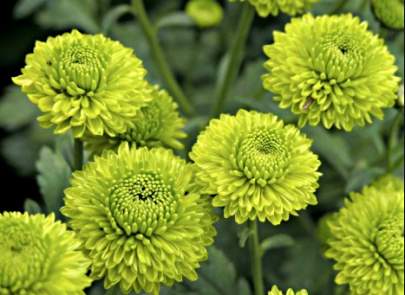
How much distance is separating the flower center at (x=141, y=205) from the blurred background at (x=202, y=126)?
39 centimetres

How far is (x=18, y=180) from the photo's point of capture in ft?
9.89

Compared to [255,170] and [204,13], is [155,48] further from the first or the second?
[255,170]

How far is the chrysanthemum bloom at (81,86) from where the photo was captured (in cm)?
169

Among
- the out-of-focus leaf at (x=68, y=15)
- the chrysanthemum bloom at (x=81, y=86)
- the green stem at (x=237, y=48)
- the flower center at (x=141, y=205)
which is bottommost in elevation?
the flower center at (x=141, y=205)

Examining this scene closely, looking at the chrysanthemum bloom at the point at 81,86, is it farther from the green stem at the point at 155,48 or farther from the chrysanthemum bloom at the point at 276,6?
the green stem at the point at 155,48

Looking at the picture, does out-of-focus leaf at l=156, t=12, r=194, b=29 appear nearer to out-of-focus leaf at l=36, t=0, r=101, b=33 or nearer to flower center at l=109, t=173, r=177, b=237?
out-of-focus leaf at l=36, t=0, r=101, b=33

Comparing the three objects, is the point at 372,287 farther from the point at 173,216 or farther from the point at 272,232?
the point at 272,232

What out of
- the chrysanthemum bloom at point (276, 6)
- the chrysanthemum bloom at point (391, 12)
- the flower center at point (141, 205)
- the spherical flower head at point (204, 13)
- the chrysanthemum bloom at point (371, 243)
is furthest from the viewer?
the spherical flower head at point (204, 13)

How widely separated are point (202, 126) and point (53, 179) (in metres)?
0.54

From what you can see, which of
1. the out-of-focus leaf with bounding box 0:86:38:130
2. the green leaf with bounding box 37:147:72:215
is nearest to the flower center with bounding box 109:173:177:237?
Result: the green leaf with bounding box 37:147:72:215

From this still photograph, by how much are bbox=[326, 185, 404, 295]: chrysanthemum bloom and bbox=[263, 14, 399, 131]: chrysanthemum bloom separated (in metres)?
0.21

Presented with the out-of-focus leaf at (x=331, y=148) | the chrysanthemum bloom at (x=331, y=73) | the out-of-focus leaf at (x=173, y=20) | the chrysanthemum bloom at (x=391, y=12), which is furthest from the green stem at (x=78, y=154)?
the chrysanthemum bloom at (x=391, y=12)

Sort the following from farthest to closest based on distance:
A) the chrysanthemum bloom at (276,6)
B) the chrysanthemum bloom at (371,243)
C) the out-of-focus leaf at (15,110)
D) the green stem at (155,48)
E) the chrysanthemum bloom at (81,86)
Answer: the out-of-focus leaf at (15,110) → the green stem at (155,48) → the chrysanthemum bloom at (276,6) → the chrysanthemum bloom at (371,243) → the chrysanthemum bloom at (81,86)

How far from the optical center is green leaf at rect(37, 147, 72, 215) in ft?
6.38
